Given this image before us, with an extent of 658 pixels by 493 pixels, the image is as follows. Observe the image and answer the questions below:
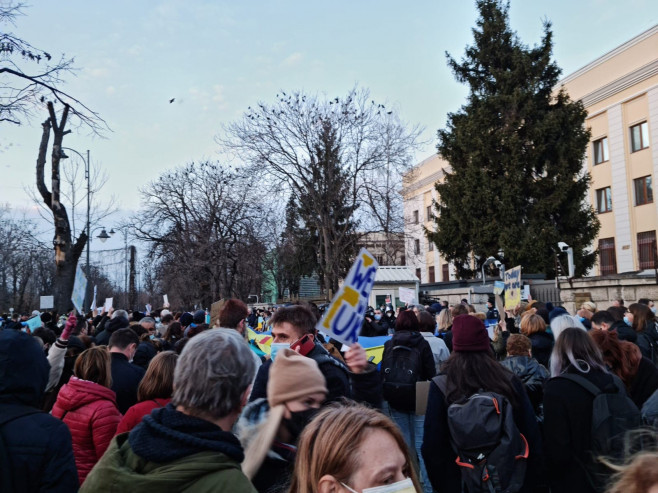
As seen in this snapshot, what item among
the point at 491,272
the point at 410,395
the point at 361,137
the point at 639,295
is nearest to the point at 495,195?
the point at 491,272

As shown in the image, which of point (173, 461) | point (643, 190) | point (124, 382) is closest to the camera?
point (173, 461)

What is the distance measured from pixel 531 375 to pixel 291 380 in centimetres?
327

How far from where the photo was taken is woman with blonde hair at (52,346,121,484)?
3750mm

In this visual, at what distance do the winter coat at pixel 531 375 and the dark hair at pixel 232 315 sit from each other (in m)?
2.47

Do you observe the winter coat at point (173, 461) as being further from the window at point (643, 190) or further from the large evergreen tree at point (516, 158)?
the window at point (643, 190)

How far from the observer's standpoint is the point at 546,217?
1213 inches

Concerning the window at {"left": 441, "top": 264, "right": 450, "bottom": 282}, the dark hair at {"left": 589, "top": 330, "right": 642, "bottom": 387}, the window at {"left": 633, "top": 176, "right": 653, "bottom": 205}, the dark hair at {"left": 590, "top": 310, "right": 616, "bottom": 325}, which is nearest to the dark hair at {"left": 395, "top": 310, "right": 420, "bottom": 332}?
the dark hair at {"left": 589, "top": 330, "right": 642, "bottom": 387}

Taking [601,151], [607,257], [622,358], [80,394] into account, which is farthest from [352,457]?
[601,151]

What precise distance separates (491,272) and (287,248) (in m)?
13.6

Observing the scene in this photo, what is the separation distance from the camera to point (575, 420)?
369 cm

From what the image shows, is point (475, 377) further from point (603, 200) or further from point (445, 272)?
point (445, 272)

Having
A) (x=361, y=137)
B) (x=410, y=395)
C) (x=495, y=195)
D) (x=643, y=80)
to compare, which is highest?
(x=643, y=80)

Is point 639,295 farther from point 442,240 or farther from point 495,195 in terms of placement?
point 442,240

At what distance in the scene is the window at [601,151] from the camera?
36.9 meters
